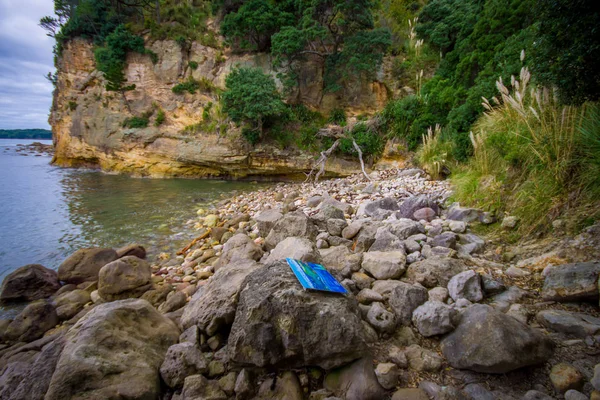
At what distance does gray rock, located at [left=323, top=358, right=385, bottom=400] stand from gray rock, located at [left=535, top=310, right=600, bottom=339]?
1.34 metres

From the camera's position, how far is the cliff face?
44.5ft

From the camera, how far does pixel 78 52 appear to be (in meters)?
18.2

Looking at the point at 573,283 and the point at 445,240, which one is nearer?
the point at 573,283

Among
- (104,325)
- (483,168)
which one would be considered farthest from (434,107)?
(104,325)

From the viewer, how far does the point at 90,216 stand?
7641mm

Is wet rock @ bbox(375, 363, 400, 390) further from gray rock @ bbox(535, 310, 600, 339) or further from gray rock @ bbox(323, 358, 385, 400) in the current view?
gray rock @ bbox(535, 310, 600, 339)

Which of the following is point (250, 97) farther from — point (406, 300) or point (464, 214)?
point (406, 300)

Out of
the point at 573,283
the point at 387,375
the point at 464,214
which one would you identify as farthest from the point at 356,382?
the point at 464,214

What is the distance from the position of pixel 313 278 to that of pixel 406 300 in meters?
0.81

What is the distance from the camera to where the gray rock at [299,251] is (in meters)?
2.76

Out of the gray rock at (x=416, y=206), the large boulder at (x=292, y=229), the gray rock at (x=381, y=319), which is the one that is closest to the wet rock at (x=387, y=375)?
the gray rock at (x=381, y=319)

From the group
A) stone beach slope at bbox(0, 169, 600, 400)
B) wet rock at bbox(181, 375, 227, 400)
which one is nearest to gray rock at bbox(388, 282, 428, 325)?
stone beach slope at bbox(0, 169, 600, 400)

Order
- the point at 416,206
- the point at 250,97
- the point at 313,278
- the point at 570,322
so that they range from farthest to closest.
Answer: the point at 250,97 → the point at 416,206 → the point at 313,278 → the point at 570,322

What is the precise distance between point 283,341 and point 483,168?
4360 mm
